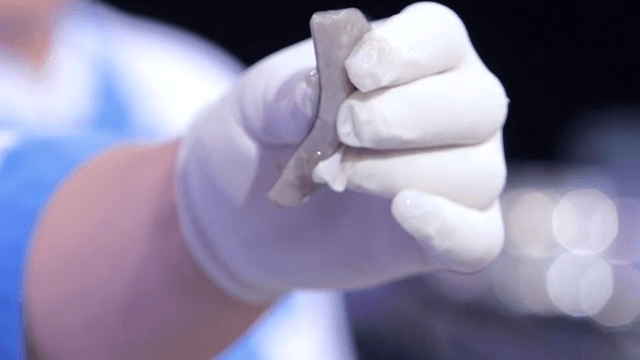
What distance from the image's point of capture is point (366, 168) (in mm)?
333

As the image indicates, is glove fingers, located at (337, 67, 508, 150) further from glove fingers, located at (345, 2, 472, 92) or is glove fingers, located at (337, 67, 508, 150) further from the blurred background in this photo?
the blurred background

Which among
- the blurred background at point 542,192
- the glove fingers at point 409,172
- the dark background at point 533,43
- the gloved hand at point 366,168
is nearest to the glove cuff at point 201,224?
the gloved hand at point 366,168

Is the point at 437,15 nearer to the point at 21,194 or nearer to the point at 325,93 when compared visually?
the point at 325,93

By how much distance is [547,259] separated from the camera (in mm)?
1324

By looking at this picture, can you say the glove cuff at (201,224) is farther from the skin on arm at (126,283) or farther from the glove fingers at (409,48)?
the glove fingers at (409,48)

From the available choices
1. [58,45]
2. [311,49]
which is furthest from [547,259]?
[311,49]

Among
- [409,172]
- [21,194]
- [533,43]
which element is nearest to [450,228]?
[409,172]

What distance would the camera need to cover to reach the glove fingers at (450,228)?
0.32 meters

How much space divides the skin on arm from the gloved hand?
0.07 ft

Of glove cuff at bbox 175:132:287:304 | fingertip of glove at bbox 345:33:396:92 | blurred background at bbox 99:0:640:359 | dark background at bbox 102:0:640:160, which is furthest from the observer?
dark background at bbox 102:0:640:160

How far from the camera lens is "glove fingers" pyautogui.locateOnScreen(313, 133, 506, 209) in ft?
1.09

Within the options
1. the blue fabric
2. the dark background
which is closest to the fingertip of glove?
the blue fabric

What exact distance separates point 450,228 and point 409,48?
0.30ft

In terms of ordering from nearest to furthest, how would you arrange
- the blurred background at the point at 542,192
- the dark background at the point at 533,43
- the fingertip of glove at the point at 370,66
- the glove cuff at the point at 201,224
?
the fingertip of glove at the point at 370,66 < the glove cuff at the point at 201,224 < the blurred background at the point at 542,192 < the dark background at the point at 533,43
